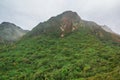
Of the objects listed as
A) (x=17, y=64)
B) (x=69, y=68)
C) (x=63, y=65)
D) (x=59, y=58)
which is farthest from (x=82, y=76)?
(x=17, y=64)

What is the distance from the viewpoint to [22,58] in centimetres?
18162

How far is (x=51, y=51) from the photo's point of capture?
632 feet

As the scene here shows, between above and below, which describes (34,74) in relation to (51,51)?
below

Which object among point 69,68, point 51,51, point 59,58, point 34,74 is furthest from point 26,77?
point 51,51

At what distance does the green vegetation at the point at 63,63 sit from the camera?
140m

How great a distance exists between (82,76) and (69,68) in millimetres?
15016

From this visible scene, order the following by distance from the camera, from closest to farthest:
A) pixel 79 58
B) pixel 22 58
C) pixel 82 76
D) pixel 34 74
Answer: pixel 82 76
pixel 34 74
pixel 79 58
pixel 22 58

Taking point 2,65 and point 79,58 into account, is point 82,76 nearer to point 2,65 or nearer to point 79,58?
point 79,58

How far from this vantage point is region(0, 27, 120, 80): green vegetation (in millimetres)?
139625

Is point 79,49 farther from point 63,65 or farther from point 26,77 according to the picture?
point 26,77

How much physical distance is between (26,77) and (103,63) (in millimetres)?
44784

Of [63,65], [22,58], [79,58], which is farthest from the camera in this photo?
[22,58]

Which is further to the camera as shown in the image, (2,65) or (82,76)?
(2,65)

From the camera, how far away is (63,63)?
163 m
